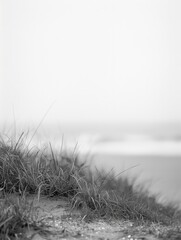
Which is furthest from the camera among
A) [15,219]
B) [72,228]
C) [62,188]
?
[62,188]

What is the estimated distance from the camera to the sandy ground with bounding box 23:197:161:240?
3003 mm

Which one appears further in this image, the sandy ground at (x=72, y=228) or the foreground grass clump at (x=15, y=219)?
the sandy ground at (x=72, y=228)

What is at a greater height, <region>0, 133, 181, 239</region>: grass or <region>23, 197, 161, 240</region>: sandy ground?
<region>0, 133, 181, 239</region>: grass

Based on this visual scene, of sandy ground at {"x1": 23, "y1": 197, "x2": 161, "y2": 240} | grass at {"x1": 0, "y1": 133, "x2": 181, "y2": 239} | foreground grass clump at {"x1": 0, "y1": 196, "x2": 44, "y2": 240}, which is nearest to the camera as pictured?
foreground grass clump at {"x1": 0, "y1": 196, "x2": 44, "y2": 240}

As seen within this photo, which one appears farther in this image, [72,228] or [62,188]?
[62,188]

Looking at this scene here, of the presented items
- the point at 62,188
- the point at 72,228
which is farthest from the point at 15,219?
the point at 62,188

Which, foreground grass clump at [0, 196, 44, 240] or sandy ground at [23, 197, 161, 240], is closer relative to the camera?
→ foreground grass clump at [0, 196, 44, 240]

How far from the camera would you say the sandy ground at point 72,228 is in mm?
3003

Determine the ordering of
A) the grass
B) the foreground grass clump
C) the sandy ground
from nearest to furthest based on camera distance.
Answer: the foreground grass clump, the sandy ground, the grass

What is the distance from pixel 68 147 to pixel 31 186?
5.50 ft

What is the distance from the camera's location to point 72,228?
3.14m

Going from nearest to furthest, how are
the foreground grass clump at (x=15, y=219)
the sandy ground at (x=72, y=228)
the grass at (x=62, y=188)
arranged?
the foreground grass clump at (x=15, y=219) < the sandy ground at (x=72, y=228) < the grass at (x=62, y=188)

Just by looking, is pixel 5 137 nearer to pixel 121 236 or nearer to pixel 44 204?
pixel 44 204

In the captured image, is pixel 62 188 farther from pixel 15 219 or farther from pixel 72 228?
pixel 15 219
